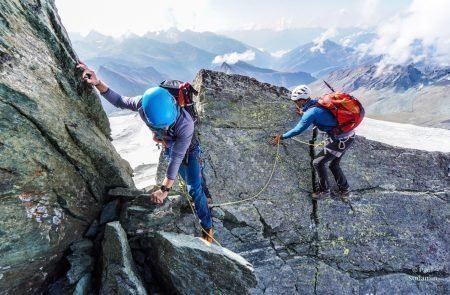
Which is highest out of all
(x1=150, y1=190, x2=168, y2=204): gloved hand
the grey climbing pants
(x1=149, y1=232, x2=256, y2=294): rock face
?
the grey climbing pants

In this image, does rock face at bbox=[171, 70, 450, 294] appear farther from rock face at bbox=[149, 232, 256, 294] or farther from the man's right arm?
the man's right arm

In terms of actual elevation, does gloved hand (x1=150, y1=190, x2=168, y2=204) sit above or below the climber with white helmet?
below

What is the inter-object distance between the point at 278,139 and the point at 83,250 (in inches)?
295

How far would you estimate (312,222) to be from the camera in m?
11.5

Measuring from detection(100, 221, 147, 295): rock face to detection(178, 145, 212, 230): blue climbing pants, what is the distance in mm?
2669

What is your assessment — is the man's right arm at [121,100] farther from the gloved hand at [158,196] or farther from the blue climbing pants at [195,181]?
the gloved hand at [158,196]

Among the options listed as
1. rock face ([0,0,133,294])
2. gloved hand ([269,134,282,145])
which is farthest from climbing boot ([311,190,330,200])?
rock face ([0,0,133,294])

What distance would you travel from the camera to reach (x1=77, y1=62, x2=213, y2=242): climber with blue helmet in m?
6.75

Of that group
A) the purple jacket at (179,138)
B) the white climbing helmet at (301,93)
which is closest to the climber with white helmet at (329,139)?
the white climbing helmet at (301,93)

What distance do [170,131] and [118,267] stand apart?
121 inches

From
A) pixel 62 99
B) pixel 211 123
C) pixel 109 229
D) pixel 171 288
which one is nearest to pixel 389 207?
pixel 211 123

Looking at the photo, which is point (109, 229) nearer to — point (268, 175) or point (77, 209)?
point (77, 209)

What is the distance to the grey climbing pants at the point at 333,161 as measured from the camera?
35.4 feet

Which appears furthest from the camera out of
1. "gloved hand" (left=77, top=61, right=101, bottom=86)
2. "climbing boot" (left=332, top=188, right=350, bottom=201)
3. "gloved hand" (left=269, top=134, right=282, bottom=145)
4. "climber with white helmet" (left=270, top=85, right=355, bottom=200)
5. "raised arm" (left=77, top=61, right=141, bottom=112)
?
"gloved hand" (left=269, top=134, right=282, bottom=145)
